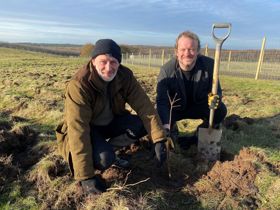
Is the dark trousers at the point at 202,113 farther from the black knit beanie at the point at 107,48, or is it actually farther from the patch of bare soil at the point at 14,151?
the patch of bare soil at the point at 14,151

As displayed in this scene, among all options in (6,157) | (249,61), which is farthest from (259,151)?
(249,61)

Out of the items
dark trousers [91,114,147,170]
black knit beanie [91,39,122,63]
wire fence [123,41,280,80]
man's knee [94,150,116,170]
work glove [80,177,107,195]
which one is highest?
black knit beanie [91,39,122,63]

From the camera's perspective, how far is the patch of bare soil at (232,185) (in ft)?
12.5

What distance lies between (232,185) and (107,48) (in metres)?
1.96

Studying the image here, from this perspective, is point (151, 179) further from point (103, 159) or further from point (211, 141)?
point (211, 141)

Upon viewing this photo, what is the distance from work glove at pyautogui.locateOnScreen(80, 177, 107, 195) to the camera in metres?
3.60

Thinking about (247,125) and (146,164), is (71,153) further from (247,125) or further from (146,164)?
(247,125)

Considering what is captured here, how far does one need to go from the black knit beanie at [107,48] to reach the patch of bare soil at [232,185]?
5.44 feet

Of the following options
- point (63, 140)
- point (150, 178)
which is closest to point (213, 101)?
point (150, 178)

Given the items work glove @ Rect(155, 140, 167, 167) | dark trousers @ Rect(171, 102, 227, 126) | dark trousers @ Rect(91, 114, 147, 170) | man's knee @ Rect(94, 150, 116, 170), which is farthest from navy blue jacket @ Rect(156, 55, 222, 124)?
man's knee @ Rect(94, 150, 116, 170)

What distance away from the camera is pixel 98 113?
4.02 m

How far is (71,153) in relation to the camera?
366 centimetres

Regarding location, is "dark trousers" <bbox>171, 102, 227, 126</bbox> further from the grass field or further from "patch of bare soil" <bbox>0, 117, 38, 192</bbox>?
"patch of bare soil" <bbox>0, 117, 38, 192</bbox>

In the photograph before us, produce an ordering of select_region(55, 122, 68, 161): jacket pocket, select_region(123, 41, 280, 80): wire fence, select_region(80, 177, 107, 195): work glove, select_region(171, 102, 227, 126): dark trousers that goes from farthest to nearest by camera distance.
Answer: select_region(123, 41, 280, 80): wire fence → select_region(171, 102, 227, 126): dark trousers → select_region(55, 122, 68, 161): jacket pocket → select_region(80, 177, 107, 195): work glove
